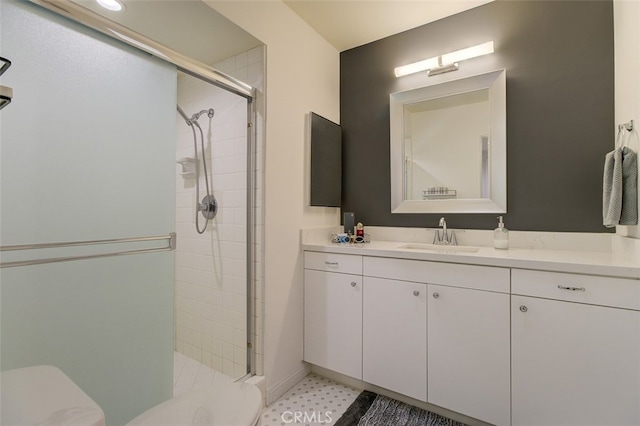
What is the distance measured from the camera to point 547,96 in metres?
1.78

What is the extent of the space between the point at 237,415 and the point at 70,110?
127 centimetres

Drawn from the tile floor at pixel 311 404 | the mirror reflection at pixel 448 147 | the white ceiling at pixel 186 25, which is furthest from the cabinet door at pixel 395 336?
the white ceiling at pixel 186 25

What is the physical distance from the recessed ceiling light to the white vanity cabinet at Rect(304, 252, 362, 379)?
1674 millimetres

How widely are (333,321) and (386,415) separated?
0.57 meters

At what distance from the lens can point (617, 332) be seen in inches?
46.9

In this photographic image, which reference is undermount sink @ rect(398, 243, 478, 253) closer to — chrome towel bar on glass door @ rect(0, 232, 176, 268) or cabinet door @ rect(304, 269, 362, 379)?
cabinet door @ rect(304, 269, 362, 379)

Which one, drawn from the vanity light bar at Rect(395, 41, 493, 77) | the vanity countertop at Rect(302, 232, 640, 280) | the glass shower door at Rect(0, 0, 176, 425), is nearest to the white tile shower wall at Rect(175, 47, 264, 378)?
the glass shower door at Rect(0, 0, 176, 425)

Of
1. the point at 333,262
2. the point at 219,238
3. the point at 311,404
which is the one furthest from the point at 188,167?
the point at 311,404

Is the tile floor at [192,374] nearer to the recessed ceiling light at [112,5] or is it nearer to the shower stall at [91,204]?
the shower stall at [91,204]

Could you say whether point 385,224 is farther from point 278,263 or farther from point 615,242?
point 615,242

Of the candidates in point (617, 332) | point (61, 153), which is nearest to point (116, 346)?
point (61, 153)

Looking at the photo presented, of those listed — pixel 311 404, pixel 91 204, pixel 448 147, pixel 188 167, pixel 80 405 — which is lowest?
pixel 311 404

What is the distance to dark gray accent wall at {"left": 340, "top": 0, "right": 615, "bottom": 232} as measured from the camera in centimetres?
165

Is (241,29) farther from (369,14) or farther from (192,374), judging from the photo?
(192,374)
